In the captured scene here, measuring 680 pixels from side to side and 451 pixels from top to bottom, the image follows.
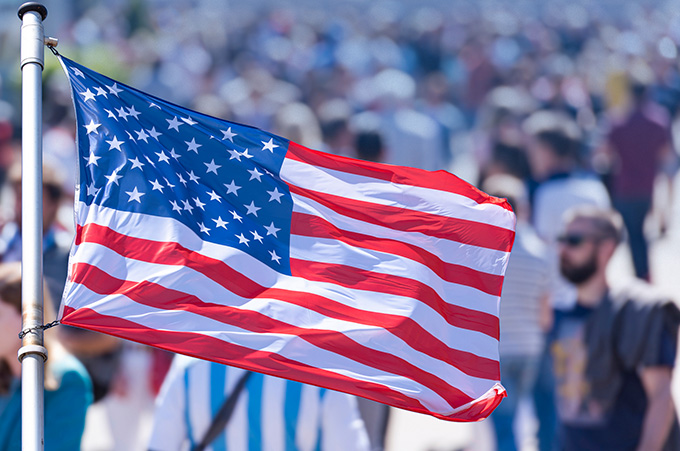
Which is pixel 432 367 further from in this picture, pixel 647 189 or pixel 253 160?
pixel 647 189

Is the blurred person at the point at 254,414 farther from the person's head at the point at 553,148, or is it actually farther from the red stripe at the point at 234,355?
the person's head at the point at 553,148

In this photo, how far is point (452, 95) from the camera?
19984 millimetres

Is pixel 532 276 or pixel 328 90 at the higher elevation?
pixel 328 90

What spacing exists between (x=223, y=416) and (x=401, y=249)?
862 millimetres

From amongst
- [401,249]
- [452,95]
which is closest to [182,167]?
[401,249]

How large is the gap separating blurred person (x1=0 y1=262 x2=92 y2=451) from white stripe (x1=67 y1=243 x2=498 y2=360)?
81cm

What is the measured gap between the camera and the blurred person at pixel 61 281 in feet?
17.0

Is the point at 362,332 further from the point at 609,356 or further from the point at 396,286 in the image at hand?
the point at 609,356

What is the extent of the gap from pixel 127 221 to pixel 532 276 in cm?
322

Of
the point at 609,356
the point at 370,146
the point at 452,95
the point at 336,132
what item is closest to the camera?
the point at 609,356

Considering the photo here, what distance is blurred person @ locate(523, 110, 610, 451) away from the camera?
645cm

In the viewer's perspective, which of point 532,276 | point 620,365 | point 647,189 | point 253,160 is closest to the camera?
point 253,160

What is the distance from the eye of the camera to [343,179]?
137 inches

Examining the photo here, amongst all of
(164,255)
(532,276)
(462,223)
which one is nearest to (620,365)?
(532,276)
